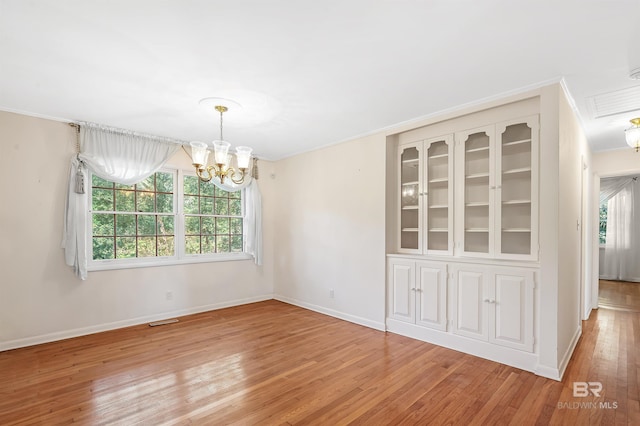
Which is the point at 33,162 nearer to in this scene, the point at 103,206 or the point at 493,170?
the point at 103,206

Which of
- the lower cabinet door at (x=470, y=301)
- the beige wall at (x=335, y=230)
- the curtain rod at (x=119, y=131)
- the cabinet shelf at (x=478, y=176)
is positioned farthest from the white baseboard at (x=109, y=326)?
the cabinet shelf at (x=478, y=176)

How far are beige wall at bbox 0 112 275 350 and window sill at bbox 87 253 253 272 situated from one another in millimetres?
69

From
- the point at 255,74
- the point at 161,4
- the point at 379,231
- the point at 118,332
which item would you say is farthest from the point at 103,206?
the point at 379,231

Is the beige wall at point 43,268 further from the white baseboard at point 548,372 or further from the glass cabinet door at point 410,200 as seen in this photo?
the white baseboard at point 548,372

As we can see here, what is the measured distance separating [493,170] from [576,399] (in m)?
2.09

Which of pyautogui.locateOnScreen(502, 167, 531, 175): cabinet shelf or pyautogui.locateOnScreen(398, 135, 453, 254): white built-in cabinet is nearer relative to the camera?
pyautogui.locateOnScreen(502, 167, 531, 175): cabinet shelf

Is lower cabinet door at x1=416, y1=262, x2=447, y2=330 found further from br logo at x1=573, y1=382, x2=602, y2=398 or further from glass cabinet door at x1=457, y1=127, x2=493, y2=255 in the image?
br logo at x1=573, y1=382, x2=602, y2=398

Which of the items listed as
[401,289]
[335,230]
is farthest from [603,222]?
[335,230]

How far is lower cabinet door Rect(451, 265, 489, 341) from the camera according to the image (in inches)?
128

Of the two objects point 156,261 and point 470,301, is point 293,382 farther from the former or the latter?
point 156,261

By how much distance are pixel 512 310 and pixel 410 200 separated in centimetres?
171

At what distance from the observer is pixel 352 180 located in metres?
4.57

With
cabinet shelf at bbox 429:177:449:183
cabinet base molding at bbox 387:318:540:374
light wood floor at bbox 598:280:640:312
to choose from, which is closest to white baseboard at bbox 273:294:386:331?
cabinet base molding at bbox 387:318:540:374

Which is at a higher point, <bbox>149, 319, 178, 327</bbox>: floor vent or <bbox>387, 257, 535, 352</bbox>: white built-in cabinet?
<bbox>387, 257, 535, 352</bbox>: white built-in cabinet
